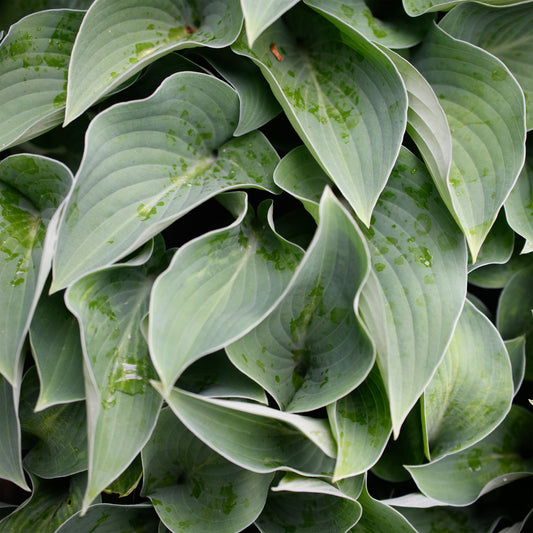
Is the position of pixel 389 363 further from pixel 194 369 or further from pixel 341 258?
Answer: pixel 194 369

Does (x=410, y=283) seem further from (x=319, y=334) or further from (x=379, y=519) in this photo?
(x=379, y=519)

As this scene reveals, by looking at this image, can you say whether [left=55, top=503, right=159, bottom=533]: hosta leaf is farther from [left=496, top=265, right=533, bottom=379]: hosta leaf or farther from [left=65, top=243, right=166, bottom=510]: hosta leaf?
[left=496, top=265, right=533, bottom=379]: hosta leaf

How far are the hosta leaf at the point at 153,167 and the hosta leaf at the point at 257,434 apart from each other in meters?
0.20

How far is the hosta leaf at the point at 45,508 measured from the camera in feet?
2.94

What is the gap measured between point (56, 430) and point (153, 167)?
447 millimetres

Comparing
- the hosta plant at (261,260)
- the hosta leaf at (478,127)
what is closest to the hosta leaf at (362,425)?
the hosta plant at (261,260)

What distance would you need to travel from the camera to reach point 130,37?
80cm

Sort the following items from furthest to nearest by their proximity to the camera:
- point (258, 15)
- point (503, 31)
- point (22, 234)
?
point (503, 31) < point (22, 234) < point (258, 15)

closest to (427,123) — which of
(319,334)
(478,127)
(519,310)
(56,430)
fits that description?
(478,127)

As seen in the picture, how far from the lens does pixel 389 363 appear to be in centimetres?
71

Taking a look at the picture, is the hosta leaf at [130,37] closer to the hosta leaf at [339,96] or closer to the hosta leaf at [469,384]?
the hosta leaf at [339,96]

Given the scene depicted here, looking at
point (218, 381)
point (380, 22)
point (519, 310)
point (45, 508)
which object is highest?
point (380, 22)

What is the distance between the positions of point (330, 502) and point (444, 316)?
320 mm

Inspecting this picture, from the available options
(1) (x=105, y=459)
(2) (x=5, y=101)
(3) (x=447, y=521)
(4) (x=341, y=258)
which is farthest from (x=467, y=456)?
(2) (x=5, y=101)
